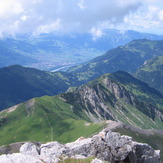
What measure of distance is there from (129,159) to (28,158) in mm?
28650

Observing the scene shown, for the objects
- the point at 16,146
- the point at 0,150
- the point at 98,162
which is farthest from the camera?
the point at 16,146

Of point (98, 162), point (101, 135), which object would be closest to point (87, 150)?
point (101, 135)

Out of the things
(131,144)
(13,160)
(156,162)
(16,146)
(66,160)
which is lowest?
(16,146)

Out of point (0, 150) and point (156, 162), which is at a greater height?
point (156, 162)

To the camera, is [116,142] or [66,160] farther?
[116,142]

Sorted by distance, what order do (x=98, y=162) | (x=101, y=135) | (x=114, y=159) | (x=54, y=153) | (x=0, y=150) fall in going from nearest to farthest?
(x=98, y=162), (x=54, y=153), (x=114, y=159), (x=101, y=135), (x=0, y=150)

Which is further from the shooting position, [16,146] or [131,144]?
[16,146]

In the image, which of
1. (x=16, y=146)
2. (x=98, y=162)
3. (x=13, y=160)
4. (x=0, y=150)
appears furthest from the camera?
(x=16, y=146)

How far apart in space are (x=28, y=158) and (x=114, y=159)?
25.2m

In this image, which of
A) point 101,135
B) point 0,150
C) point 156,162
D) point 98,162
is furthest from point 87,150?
point 0,150

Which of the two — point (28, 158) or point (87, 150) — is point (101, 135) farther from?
point (28, 158)

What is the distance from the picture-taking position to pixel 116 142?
6228 centimetres

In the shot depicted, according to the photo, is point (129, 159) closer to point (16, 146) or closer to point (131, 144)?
point (131, 144)

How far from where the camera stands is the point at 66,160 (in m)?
47.1
